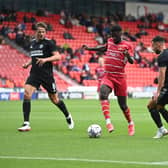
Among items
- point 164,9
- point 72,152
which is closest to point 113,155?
point 72,152

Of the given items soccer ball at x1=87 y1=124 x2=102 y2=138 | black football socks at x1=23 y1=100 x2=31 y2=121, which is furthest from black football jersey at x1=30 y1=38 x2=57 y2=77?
soccer ball at x1=87 y1=124 x2=102 y2=138

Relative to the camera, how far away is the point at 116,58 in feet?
49.3

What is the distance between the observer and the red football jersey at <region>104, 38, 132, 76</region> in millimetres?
15008

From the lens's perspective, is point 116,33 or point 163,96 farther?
point 116,33

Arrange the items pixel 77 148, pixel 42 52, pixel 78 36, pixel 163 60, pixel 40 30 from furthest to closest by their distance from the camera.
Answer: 1. pixel 78 36
2. pixel 42 52
3. pixel 40 30
4. pixel 163 60
5. pixel 77 148

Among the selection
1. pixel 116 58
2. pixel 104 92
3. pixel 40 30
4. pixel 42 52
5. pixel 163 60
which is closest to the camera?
pixel 163 60

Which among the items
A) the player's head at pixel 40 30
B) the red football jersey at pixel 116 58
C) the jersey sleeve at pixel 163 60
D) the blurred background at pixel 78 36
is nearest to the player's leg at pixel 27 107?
the player's head at pixel 40 30

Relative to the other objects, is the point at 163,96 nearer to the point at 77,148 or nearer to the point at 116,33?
the point at 116,33

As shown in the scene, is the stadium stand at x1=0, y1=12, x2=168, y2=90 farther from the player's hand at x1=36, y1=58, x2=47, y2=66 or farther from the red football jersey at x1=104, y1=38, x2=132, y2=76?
the red football jersey at x1=104, y1=38, x2=132, y2=76

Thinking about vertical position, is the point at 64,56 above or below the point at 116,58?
below

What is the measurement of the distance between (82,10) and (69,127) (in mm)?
35767

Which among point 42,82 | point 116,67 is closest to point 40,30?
point 42,82

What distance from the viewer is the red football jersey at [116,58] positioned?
1501 cm

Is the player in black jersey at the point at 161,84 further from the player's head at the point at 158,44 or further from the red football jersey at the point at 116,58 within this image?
the red football jersey at the point at 116,58
